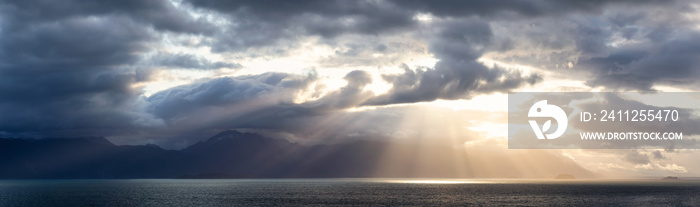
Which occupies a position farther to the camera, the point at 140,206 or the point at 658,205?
the point at 658,205

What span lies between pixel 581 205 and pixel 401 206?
54899mm

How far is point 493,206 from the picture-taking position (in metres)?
161

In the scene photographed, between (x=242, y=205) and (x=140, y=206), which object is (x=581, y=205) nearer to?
(x=242, y=205)

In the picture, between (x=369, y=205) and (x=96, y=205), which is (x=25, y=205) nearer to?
(x=96, y=205)

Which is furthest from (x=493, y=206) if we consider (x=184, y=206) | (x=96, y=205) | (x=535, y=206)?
(x=96, y=205)

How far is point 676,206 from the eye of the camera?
16688cm

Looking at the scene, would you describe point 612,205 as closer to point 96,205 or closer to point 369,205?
point 369,205

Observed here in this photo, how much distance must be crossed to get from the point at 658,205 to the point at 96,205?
167 m

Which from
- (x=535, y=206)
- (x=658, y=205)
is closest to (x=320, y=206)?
(x=535, y=206)

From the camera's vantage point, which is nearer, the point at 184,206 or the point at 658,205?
the point at 184,206

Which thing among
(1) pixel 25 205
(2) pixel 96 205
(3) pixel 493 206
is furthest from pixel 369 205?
(1) pixel 25 205

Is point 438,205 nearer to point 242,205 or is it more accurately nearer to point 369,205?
point 369,205

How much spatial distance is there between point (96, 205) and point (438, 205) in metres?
99.7

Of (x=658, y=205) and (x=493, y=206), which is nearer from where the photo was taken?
(x=493, y=206)
